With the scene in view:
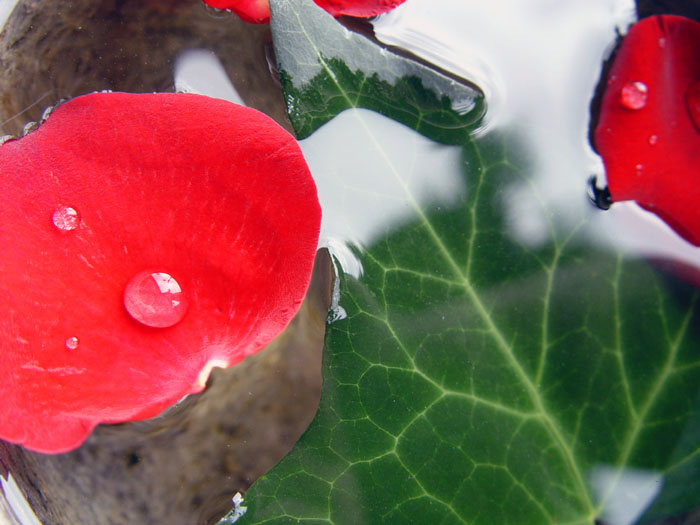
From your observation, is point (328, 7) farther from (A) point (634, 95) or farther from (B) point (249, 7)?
(A) point (634, 95)

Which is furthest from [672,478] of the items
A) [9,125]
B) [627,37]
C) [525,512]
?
[9,125]

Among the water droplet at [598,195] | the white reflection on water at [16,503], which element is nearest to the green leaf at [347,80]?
the water droplet at [598,195]

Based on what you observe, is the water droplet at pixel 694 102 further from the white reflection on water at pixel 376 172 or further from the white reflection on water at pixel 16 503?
the white reflection on water at pixel 16 503

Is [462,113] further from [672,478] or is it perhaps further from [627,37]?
[672,478]

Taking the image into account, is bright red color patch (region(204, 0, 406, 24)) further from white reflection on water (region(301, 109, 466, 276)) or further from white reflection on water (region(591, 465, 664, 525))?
white reflection on water (region(591, 465, 664, 525))

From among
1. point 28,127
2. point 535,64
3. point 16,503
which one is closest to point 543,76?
point 535,64

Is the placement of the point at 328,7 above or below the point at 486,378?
above

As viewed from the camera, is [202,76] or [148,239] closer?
[148,239]
